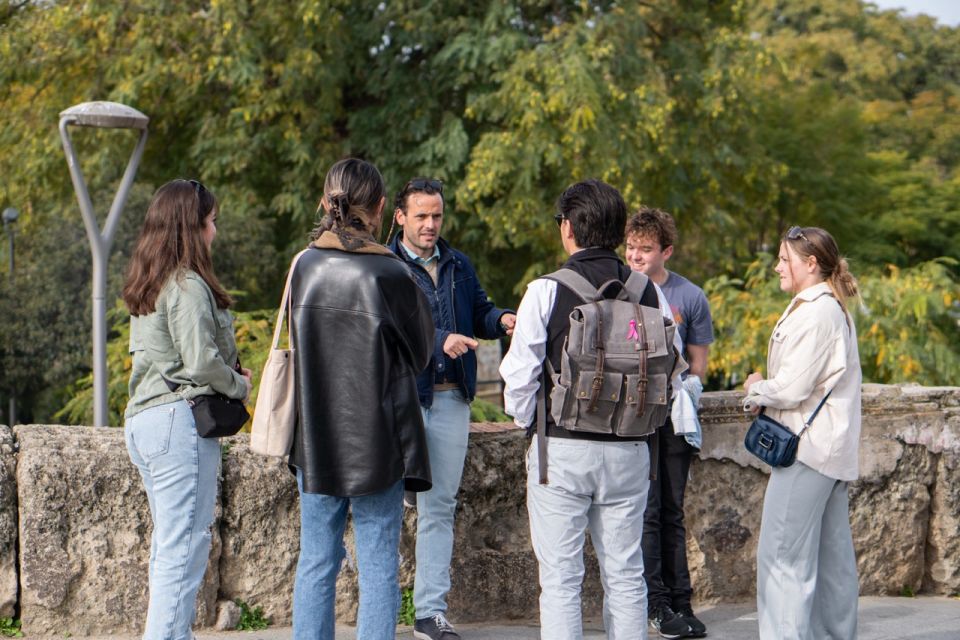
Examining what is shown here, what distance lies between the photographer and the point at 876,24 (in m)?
39.9

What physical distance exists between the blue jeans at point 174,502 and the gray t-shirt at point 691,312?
215cm

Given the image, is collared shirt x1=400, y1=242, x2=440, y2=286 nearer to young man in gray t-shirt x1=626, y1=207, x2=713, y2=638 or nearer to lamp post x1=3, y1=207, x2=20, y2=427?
young man in gray t-shirt x1=626, y1=207, x2=713, y2=638

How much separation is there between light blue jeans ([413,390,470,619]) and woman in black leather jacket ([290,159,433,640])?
675mm

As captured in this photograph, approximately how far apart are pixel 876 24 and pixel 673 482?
129 feet

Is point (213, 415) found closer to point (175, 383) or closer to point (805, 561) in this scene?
point (175, 383)

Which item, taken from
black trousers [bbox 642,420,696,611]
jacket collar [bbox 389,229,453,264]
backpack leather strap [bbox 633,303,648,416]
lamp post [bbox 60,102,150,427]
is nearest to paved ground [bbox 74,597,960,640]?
black trousers [bbox 642,420,696,611]

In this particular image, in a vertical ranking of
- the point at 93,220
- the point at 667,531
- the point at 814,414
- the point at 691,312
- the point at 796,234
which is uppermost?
the point at 93,220

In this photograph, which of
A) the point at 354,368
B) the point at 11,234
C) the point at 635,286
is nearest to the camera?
the point at 354,368

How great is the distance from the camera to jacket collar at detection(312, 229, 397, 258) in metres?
3.50

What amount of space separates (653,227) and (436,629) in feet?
6.20

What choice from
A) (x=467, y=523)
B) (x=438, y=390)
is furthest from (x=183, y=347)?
(x=467, y=523)

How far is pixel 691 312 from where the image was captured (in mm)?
4855

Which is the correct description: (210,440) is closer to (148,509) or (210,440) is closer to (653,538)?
(148,509)

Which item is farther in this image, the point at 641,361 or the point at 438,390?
the point at 438,390
